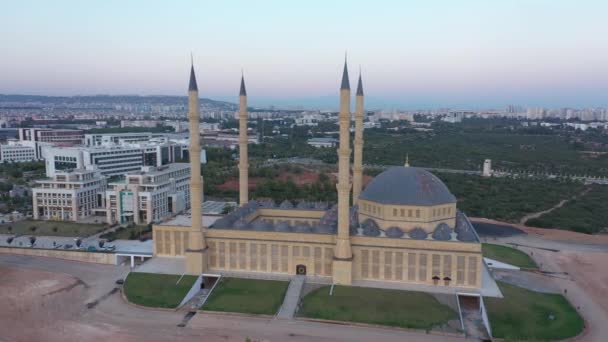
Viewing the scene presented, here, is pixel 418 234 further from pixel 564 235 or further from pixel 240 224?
pixel 564 235

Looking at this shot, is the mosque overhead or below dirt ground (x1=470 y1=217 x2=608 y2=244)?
overhead

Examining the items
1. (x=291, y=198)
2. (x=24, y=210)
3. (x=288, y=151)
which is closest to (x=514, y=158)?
(x=288, y=151)

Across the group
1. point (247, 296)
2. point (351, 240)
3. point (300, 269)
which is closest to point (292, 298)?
point (247, 296)

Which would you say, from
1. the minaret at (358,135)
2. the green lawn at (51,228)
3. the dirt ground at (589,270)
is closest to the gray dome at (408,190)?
the minaret at (358,135)

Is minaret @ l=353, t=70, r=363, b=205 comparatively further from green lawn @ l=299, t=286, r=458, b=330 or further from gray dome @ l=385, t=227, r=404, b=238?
green lawn @ l=299, t=286, r=458, b=330

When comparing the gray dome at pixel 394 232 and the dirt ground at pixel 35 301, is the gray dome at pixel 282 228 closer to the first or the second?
the gray dome at pixel 394 232

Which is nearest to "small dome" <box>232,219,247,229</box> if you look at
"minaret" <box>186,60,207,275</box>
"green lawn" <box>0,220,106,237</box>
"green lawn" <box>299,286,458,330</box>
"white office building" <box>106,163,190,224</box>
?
"minaret" <box>186,60,207,275</box>
